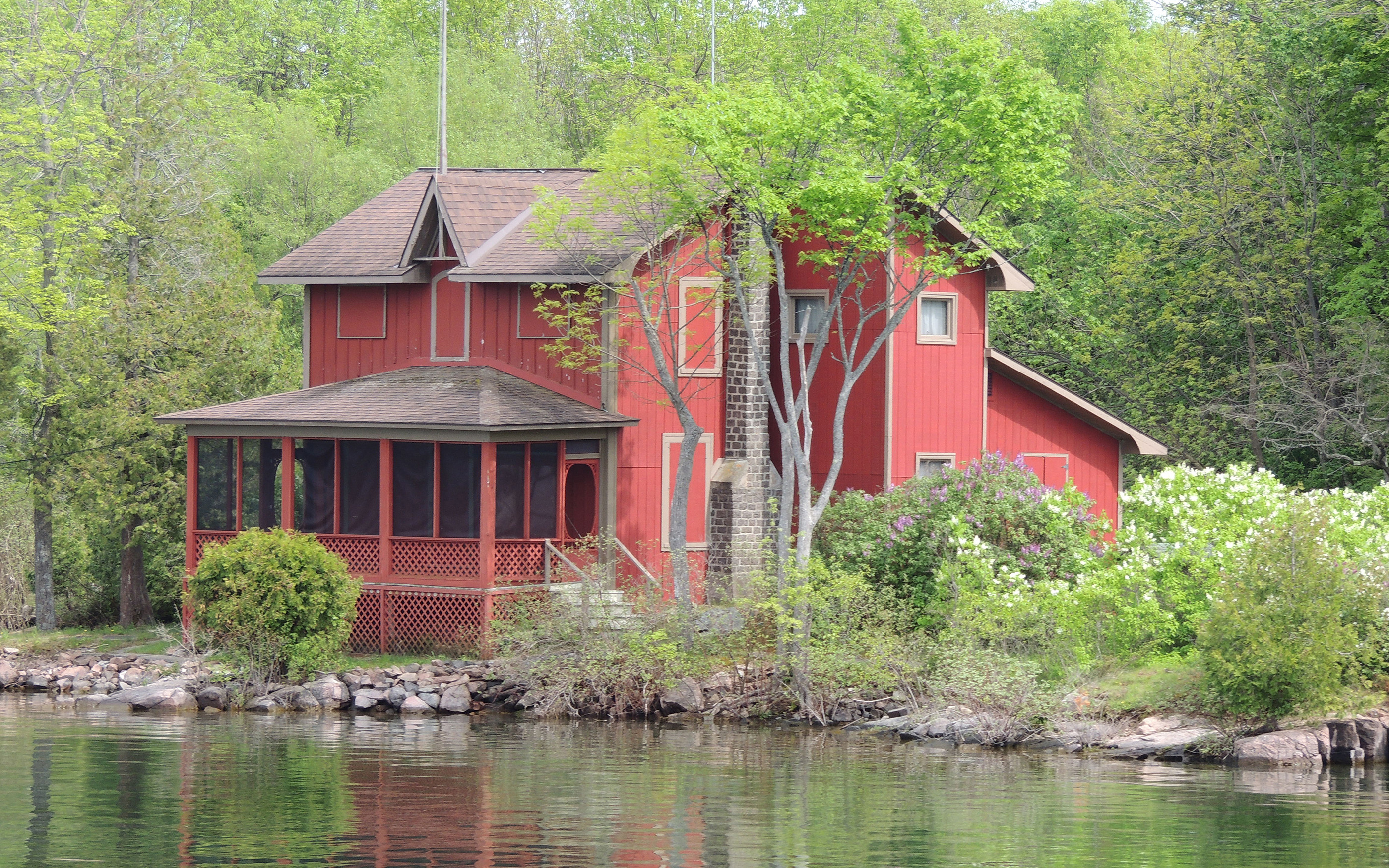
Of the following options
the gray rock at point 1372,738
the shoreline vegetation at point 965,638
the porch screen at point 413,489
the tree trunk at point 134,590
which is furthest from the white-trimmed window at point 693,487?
the gray rock at point 1372,738

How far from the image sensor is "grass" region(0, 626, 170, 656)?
3177 centimetres

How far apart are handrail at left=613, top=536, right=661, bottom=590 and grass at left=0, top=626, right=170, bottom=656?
863cm

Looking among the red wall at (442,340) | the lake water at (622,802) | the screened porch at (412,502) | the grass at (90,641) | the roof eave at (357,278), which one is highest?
the roof eave at (357,278)

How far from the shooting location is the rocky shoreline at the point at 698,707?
22281mm

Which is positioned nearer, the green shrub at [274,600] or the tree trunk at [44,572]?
the green shrub at [274,600]

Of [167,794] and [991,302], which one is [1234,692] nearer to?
[167,794]

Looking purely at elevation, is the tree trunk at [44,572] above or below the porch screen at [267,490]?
below

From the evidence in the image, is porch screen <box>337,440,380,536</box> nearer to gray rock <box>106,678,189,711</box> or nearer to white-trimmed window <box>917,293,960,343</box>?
gray rock <box>106,678,189,711</box>

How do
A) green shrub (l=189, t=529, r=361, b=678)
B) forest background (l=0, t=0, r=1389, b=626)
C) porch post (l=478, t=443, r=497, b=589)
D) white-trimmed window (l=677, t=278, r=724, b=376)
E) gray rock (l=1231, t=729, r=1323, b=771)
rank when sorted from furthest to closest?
forest background (l=0, t=0, r=1389, b=626) < white-trimmed window (l=677, t=278, r=724, b=376) < porch post (l=478, t=443, r=497, b=589) < green shrub (l=189, t=529, r=361, b=678) < gray rock (l=1231, t=729, r=1323, b=771)

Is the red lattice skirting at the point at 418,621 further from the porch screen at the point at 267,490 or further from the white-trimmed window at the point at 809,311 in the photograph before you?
the white-trimmed window at the point at 809,311

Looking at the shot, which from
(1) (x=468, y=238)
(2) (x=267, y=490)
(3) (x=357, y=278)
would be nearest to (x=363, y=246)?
(3) (x=357, y=278)

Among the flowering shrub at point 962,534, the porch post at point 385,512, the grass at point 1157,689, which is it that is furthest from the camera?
the porch post at point 385,512

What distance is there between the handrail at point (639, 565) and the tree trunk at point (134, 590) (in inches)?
425

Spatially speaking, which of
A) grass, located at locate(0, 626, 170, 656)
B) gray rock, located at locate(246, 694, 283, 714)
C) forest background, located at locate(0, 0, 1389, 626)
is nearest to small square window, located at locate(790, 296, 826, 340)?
forest background, located at locate(0, 0, 1389, 626)
